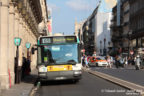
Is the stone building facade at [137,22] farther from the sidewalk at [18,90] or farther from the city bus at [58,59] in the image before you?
the sidewalk at [18,90]

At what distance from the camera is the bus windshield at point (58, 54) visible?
1947 centimetres

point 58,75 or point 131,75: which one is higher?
point 58,75

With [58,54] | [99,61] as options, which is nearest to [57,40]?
[58,54]

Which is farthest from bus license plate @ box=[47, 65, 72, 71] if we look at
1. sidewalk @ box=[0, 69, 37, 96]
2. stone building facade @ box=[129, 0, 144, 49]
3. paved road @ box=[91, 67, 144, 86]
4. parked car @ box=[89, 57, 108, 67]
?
stone building facade @ box=[129, 0, 144, 49]

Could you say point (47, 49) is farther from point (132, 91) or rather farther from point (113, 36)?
point (113, 36)

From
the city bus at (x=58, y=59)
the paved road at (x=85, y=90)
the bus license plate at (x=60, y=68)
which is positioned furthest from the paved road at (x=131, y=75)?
the bus license plate at (x=60, y=68)

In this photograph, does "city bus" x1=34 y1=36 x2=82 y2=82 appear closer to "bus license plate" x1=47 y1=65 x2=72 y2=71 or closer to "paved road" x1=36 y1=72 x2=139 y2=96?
"bus license plate" x1=47 y1=65 x2=72 y2=71

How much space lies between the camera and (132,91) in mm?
14703

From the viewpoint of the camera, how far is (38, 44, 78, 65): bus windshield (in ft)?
63.9

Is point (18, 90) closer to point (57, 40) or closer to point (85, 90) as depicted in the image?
point (85, 90)

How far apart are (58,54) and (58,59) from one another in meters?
0.25

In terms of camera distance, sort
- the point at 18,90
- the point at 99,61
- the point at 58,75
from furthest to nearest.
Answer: the point at 99,61 → the point at 58,75 → the point at 18,90

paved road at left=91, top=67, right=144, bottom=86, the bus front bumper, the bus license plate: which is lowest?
paved road at left=91, top=67, right=144, bottom=86

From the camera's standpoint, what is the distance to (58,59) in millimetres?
19469
